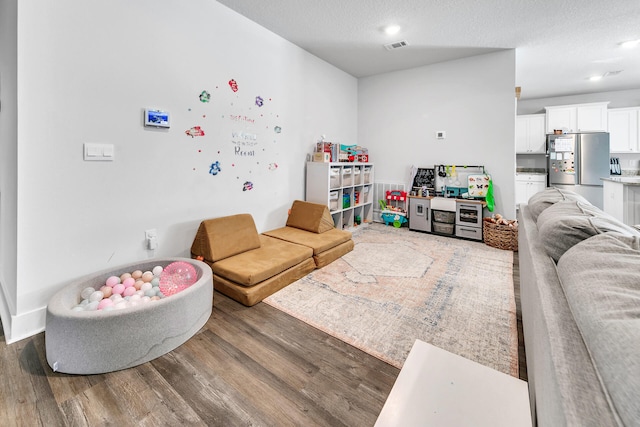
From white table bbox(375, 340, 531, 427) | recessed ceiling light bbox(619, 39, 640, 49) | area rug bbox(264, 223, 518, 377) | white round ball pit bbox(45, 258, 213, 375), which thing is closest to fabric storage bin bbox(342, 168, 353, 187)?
area rug bbox(264, 223, 518, 377)

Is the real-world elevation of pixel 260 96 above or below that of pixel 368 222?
above

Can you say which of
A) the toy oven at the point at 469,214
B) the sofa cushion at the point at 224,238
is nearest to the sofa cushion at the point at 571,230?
the sofa cushion at the point at 224,238

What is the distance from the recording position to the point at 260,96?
3334 mm

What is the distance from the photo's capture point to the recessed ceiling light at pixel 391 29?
3.30 meters

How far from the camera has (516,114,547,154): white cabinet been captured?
623 cm

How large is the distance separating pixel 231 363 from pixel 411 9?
351 cm

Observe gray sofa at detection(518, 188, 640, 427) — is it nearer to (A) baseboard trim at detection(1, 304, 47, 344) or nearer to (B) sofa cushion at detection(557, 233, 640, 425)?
(B) sofa cushion at detection(557, 233, 640, 425)

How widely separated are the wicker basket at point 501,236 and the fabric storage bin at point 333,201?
2075 millimetres

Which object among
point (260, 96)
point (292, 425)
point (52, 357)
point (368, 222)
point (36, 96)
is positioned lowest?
point (292, 425)

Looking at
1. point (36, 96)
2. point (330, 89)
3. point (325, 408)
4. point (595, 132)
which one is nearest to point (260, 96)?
point (330, 89)

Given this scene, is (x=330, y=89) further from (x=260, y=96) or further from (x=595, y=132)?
(x=595, y=132)

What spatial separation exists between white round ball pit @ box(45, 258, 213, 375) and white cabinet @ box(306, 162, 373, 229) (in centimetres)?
253

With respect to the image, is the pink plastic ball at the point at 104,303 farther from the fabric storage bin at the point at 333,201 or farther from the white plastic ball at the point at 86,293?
the fabric storage bin at the point at 333,201

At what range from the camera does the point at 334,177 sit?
13.4ft
